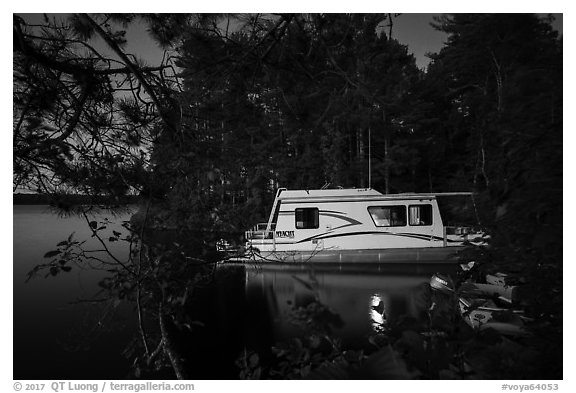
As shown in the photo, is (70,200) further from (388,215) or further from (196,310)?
(388,215)

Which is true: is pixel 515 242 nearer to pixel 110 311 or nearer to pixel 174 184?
pixel 174 184

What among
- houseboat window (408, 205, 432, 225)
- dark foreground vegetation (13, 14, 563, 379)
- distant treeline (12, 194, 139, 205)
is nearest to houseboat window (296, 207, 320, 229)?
houseboat window (408, 205, 432, 225)

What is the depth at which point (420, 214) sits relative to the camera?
7.09 meters

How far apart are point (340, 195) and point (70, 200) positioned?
19.3ft

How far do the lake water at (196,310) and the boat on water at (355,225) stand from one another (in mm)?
383

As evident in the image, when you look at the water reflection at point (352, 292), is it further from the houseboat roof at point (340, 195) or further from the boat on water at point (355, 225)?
the houseboat roof at point (340, 195)

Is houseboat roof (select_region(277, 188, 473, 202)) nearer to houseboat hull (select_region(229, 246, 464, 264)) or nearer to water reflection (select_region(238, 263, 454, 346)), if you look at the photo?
houseboat hull (select_region(229, 246, 464, 264))

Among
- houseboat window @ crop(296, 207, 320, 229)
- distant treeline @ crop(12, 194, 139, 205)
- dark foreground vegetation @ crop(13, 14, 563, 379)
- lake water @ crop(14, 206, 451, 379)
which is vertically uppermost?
dark foreground vegetation @ crop(13, 14, 563, 379)

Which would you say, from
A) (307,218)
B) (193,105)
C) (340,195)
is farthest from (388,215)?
(193,105)

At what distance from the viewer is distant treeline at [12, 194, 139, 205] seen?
5.27 ft

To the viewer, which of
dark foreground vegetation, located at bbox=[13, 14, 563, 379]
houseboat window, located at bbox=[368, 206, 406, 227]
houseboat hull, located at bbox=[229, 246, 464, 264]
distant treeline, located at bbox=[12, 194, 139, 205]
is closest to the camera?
dark foreground vegetation, located at bbox=[13, 14, 563, 379]

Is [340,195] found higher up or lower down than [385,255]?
higher up

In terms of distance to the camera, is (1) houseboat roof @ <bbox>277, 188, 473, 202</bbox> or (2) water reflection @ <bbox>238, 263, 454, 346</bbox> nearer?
(2) water reflection @ <bbox>238, 263, 454, 346</bbox>

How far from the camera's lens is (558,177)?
3.06ft
